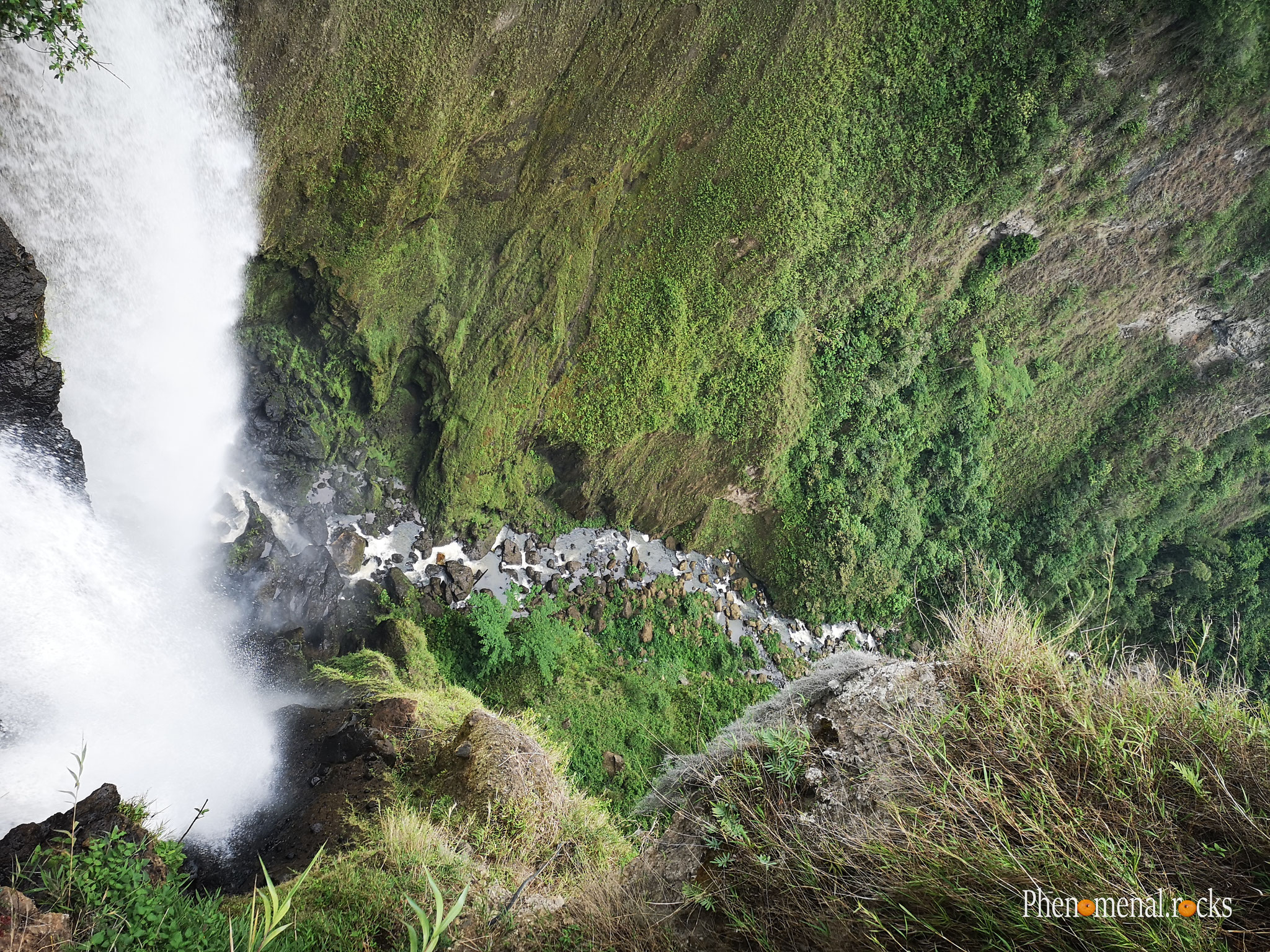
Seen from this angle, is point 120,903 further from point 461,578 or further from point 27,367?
Answer: point 461,578

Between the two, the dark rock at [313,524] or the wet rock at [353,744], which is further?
the dark rock at [313,524]

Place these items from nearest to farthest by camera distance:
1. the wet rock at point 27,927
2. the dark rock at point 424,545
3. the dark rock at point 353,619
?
the wet rock at point 27,927 < the dark rock at point 353,619 < the dark rock at point 424,545

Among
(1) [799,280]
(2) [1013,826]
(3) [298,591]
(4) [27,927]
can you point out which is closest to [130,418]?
(3) [298,591]

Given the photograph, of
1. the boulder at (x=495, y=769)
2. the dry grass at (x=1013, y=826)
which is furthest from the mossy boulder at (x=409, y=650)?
the dry grass at (x=1013, y=826)

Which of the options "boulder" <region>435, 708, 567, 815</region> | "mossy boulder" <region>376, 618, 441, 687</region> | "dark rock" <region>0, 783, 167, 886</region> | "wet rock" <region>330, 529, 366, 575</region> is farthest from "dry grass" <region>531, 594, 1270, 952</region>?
"wet rock" <region>330, 529, 366, 575</region>

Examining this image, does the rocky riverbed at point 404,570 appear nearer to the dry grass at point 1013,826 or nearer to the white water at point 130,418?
the white water at point 130,418

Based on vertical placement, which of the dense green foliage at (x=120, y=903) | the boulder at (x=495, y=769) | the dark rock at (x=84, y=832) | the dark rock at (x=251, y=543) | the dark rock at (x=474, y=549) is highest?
the dark rock at (x=474, y=549)
